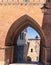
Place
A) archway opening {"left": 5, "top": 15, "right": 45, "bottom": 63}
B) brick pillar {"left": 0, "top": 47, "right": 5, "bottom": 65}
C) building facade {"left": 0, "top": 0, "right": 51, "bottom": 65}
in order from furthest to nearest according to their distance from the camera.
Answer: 1. archway opening {"left": 5, "top": 15, "right": 45, "bottom": 63}
2. brick pillar {"left": 0, "top": 47, "right": 5, "bottom": 65}
3. building facade {"left": 0, "top": 0, "right": 51, "bottom": 65}

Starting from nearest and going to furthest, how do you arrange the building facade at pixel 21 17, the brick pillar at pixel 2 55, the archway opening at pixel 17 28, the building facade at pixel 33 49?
the building facade at pixel 21 17 → the brick pillar at pixel 2 55 → the archway opening at pixel 17 28 → the building facade at pixel 33 49

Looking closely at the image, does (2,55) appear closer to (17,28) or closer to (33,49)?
(17,28)

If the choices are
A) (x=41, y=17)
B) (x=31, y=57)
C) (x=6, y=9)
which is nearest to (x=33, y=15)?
(x=41, y=17)

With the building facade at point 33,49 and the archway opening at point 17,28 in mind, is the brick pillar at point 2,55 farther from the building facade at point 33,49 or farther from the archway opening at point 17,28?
the building facade at point 33,49

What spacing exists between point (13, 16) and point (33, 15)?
1.19m

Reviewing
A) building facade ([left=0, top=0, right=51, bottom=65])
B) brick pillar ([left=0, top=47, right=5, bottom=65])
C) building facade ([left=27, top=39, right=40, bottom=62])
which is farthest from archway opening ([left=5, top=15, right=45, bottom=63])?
building facade ([left=27, top=39, right=40, bottom=62])

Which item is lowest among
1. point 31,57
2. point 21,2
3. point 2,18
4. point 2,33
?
point 31,57

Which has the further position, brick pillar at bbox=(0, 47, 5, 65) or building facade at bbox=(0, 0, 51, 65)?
brick pillar at bbox=(0, 47, 5, 65)

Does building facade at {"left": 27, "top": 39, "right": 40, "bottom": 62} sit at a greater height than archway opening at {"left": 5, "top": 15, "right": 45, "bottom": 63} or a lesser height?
lesser

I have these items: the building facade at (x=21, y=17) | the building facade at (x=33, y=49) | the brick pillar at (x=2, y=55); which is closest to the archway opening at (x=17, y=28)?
the building facade at (x=21, y=17)

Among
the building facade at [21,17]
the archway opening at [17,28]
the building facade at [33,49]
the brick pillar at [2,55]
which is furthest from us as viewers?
the building facade at [33,49]

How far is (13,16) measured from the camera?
14.5 metres

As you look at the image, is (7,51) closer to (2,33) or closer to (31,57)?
(2,33)

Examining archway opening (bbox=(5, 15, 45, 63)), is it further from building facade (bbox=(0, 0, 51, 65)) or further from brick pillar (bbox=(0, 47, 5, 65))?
brick pillar (bbox=(0, 47, 5, 65))
